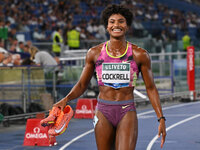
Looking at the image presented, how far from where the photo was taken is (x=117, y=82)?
5.25 meters

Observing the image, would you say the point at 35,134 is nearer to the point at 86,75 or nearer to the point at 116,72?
the point at 86,75

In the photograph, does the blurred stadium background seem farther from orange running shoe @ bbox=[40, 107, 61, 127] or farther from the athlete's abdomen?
the athlete's abdomen

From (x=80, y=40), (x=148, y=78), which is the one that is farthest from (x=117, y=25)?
(x=80, y=40)

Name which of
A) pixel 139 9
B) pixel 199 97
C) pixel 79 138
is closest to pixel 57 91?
pixel 79 138

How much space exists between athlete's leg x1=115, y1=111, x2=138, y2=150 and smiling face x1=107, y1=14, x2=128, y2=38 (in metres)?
0.84

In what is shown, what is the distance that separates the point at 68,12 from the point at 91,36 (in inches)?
135

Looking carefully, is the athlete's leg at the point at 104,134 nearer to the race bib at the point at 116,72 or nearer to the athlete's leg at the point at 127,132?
the athlete's leg at the point at 127,132

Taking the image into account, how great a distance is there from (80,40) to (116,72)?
1684 centimetres

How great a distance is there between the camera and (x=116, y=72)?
5.27 metres

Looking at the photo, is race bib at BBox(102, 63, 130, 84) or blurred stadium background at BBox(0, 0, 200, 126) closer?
race bib at BBox(102, 63, 130, 84)

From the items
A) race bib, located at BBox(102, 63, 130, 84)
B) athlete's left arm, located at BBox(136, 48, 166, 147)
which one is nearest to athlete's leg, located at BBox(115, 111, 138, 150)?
athlete's left arm, located at BBox(136, 48, 166, 147)

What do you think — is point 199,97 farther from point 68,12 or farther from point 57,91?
point 68,12

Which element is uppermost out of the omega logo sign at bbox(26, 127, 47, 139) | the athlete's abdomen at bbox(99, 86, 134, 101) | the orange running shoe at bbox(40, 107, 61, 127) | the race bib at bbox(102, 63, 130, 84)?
the race bib at bbox(102, 63, 130, 84)

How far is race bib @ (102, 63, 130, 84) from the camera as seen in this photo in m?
5.26
